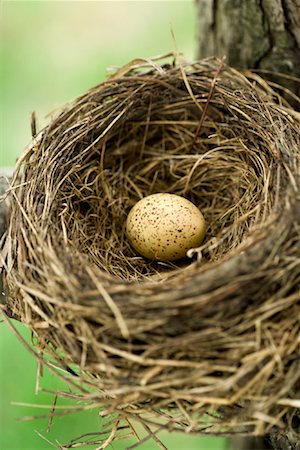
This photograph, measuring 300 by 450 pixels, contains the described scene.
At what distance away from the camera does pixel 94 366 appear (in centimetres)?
150

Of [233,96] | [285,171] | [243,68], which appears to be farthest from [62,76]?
Answer: [285,171]

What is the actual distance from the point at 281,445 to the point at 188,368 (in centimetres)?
60

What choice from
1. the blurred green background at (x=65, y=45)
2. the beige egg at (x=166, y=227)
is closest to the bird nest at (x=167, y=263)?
the beige egg at (x=166, y=227)

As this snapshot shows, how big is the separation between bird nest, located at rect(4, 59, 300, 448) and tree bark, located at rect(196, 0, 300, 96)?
86 millimetres

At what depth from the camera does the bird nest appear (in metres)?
1.46

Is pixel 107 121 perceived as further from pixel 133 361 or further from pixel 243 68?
pixel 133 361

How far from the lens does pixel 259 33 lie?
6.94 feet

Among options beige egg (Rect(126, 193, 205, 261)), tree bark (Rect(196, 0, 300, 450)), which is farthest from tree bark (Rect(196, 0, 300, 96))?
beige egg (Rect(126, 193, 205, 261))

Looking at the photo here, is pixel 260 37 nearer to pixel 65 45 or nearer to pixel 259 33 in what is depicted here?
pixel 259 33

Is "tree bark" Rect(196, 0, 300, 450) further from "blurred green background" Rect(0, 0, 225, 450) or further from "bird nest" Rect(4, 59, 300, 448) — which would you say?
"blurred green background" Rect(0, 0, 225, 450)

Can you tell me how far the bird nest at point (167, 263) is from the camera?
1.46m

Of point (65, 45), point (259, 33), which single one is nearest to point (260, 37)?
point (259, 33)

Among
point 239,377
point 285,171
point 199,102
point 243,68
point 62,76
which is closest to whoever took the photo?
point 239,377

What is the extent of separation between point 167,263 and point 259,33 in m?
0.73
